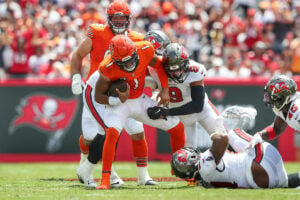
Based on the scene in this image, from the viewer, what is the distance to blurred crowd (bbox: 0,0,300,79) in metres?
13.0

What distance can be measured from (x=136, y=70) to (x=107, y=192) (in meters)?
1.30

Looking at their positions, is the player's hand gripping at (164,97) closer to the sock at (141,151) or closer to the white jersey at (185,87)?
the white jersey at (185,87)

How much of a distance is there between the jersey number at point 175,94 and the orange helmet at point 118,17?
0.89m

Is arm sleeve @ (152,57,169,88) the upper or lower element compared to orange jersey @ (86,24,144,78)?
lower

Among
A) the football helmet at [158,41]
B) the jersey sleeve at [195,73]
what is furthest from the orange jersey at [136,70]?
the jersey sleeve at [195,73]

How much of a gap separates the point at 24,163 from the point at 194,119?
4.97 m

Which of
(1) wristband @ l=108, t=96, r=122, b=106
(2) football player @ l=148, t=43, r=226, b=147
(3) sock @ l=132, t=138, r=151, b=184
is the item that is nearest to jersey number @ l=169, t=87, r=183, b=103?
(2) football player @ l=148, t=43, r=226, b=147

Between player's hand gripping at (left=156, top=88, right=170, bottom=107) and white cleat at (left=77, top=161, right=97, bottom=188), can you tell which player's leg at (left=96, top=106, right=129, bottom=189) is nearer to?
white cleat at (left=77, top=161, right=97, bottom=188)

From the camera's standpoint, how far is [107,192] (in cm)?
627

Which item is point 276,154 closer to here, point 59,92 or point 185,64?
point 185,64

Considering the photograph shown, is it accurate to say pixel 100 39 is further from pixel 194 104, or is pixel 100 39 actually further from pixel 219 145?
pixel 219 145

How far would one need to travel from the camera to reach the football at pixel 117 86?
668 cm

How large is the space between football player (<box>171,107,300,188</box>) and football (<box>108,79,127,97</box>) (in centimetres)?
88

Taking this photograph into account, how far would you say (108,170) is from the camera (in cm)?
656
